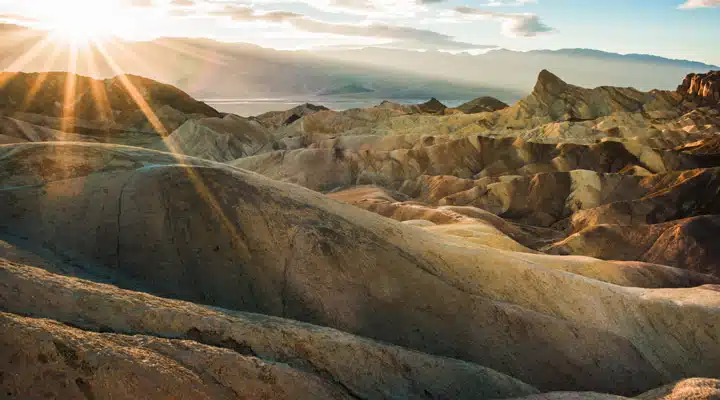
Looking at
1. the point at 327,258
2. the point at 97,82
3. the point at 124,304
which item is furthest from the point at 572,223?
the point at 97,82

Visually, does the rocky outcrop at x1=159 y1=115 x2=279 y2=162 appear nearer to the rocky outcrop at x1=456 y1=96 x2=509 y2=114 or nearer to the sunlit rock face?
the sunlit rock face

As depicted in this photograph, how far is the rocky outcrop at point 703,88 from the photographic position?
78.8 m

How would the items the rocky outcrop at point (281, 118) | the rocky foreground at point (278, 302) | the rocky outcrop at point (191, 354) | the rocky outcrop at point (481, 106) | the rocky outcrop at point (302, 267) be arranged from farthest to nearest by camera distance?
the rocky outcrop at point (481, 106)
the rocky outcrop at point (281, 118)
the rocky outcrop at point (302, 267)
the rocky foreground at point (278, 302)
the rocky outcrop at point (191, 354)

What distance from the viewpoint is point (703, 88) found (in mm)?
80375

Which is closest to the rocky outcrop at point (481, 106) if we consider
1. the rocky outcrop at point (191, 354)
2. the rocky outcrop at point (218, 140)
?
the rocky outcrop at point (218, 140)

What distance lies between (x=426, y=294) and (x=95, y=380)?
22.8 feet

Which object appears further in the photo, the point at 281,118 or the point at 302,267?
the point at 281,118

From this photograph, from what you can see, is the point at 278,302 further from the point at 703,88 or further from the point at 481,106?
the point at 481,106

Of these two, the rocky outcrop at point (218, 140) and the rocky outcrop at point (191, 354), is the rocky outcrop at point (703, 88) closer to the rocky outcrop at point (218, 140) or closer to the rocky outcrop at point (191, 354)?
the rocky outcrop at point (218, 140)

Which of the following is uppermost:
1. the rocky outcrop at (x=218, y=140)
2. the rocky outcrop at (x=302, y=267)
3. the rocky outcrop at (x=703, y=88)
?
the rocky outcrop at (x=703, y=88)

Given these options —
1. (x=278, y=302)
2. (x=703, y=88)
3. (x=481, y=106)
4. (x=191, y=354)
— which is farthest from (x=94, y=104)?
(x=703, y=88)

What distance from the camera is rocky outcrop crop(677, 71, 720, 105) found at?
3100 inches

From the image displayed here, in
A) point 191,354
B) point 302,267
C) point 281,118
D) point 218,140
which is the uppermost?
point 191,354

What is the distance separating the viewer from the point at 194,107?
85.8 metres
